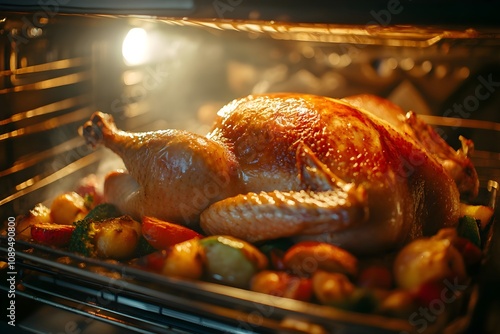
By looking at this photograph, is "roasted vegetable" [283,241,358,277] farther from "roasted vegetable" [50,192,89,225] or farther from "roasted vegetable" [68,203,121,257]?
"roasted vegetable" [50,192,89,225]

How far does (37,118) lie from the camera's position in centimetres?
296

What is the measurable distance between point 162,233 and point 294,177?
55 cm

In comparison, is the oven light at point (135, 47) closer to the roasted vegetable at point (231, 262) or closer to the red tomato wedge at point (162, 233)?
the red tomato wedge at point (162, 233)

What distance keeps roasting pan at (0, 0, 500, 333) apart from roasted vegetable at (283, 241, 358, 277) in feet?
0.75

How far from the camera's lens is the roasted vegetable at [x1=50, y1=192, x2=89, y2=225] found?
2.39 meters

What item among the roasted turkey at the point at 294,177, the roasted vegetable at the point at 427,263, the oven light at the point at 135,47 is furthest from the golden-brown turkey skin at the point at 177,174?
the oven light at the point at 135,47

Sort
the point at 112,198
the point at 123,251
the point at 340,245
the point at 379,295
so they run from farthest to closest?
the point at 112,198
the point at 123,251
the point at 340,245
the point at 379,295

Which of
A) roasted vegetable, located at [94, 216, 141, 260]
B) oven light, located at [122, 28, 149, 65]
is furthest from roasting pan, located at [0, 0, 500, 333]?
roasted vegetable, located at [94, 216, 141, 260]

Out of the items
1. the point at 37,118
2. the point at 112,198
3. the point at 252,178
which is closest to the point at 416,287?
the point at 252,178

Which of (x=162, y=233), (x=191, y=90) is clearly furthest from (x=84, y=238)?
(x=191, y=90)

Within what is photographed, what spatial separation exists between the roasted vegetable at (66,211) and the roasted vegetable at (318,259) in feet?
3.68

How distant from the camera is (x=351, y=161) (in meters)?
1.89

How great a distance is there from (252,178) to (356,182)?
0.42 m

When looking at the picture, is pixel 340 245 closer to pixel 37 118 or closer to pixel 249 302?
pixel 249 302
